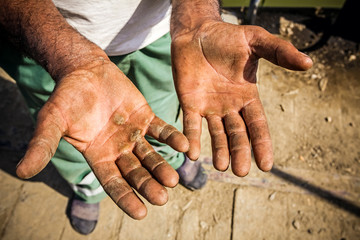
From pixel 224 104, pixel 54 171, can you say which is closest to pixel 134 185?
pixel 224 104

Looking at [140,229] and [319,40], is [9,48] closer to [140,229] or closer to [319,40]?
[140,229]

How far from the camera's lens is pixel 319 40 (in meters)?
3.46

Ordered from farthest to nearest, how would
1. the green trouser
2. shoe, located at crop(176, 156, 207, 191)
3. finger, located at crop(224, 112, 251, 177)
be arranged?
shoe, located at crop(176, 156, 207, 191)
the green trouser
finger, located at crop(224, 112, 251, 177)

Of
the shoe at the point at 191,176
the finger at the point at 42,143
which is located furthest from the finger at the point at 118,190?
the shoe at the point at 191,176

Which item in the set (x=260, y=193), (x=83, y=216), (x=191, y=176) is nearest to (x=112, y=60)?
(x=191, y=176)

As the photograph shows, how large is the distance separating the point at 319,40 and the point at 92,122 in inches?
131

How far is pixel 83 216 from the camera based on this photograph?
2207 mm

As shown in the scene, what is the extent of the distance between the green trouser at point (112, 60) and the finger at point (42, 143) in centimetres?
55

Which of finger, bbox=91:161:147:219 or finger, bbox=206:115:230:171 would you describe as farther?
finger, bbox=206:115:230:171

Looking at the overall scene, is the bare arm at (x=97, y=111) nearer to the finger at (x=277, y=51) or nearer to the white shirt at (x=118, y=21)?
the white shirt at (x=118, y=21)

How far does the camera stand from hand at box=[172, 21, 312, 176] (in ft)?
4.17

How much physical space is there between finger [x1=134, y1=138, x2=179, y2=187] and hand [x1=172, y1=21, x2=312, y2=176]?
0.44 feet

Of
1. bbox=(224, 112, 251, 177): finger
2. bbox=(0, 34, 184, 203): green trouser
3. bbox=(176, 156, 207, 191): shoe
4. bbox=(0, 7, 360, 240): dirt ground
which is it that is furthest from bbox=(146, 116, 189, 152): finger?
bbox=(0, 7, 360, 240): dirt ground

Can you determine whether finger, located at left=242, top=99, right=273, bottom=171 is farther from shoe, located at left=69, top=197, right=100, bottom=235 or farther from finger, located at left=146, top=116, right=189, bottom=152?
shoe, located at left=69, top=197, right=100, bottom=235
